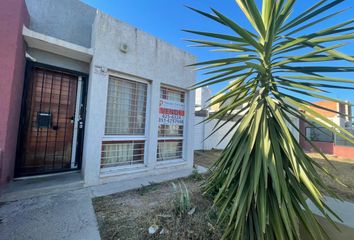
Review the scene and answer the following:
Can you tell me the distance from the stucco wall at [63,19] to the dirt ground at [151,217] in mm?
4215

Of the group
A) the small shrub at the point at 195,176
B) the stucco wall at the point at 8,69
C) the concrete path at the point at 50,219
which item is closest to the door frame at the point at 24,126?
the stucco wall at the point at 8,69

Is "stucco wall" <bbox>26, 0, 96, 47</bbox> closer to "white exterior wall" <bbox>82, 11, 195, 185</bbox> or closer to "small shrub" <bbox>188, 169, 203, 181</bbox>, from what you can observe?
"white exterior wall" <bbox>82, 11, 195, 185</bbox>

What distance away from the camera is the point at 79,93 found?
15.8ft

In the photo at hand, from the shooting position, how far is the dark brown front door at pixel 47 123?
13.6 ft

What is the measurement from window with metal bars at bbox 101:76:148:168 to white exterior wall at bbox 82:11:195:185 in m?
0.19

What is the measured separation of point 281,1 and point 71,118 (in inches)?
200

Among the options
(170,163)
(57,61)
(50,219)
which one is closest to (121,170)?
(170,163)

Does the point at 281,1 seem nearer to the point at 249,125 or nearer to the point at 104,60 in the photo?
the point at 249,125

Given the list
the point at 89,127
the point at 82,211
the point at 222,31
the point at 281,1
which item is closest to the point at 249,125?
the point at 222,31

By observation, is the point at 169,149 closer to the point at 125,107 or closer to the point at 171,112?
the point at 171,112

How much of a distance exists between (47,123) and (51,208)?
7.30 ft

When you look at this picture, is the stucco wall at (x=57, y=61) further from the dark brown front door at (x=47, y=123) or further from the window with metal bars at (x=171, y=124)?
the window with metal bars at (x=171, y=124)

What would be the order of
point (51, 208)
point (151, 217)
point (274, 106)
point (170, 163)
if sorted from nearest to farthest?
point (274, 106) < point (151, 217) < point (51, 208) < point (170, 163)

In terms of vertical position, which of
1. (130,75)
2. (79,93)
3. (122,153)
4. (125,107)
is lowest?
(122,153)
